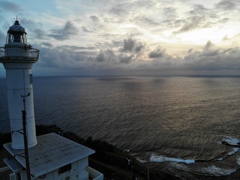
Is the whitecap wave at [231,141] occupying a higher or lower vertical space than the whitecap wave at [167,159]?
higher

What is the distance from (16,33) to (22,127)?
18.8 ft

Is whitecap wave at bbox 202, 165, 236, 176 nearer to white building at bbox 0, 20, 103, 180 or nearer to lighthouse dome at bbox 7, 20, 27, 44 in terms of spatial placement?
white building at bbox 0, 20, 103, 180

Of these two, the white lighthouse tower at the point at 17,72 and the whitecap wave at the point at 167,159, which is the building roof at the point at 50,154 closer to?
the white lighthouse tower at the point at 17,72

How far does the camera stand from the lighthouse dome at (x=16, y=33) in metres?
10.4

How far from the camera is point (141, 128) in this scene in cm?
3347

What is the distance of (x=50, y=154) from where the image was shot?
414 inches

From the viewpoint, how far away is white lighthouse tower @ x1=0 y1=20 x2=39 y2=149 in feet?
33.3

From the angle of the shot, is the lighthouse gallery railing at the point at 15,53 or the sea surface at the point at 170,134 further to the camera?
the sea surface at the point at 170,134

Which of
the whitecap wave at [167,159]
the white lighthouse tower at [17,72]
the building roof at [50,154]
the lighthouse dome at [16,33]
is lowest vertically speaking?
the whitecap wave at [167,159]

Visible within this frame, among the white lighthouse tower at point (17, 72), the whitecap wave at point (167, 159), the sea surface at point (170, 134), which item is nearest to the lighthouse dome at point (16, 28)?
the white lighthouse tower at point (17, 72)

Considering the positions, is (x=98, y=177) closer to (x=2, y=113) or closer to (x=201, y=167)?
(x=201, y=167)

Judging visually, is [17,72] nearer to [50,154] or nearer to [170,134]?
[50,154]

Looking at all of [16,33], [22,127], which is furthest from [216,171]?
[16,33]

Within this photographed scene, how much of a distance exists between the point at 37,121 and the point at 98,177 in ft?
104
